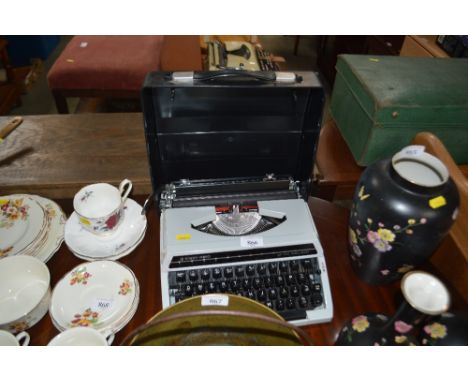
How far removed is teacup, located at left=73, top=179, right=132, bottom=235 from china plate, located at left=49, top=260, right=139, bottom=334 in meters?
0.09

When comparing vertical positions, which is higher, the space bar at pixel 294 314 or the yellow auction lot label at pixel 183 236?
the yellow auction lot label at pixel 183 236

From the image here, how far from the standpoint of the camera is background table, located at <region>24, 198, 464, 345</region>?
764 mm

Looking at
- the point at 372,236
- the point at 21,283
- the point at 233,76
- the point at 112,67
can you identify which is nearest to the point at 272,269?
the point at 372,236

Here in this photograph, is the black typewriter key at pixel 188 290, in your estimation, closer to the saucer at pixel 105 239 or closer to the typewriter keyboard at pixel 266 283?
the typewriter keyboard at pixel 266 283

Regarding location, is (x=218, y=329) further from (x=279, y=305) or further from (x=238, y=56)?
(x=238, y=56)

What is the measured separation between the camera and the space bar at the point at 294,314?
76 centimetres

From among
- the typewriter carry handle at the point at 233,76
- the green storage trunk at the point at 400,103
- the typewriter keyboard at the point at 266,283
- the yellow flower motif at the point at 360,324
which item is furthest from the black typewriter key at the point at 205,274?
the green storage trunk at the point at 400,103

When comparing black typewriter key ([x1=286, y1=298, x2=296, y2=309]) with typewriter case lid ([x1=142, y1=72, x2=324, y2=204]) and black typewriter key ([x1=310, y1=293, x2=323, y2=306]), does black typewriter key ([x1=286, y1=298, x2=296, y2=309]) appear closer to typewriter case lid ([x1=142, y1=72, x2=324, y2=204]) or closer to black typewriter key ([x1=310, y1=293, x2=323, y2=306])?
black typewriter key ([x1=310, y1=293, x2=323, y2=306])

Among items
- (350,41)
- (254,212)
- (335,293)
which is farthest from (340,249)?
(350,41)

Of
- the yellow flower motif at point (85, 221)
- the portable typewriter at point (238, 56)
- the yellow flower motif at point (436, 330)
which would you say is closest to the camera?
the yellow flower motif at point (436, 330)

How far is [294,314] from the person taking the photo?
2.51ft

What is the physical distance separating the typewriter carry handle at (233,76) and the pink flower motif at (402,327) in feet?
1.72

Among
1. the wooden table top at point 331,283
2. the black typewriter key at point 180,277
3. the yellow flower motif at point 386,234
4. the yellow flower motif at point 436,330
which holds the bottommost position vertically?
the wooden table top at point 331,283

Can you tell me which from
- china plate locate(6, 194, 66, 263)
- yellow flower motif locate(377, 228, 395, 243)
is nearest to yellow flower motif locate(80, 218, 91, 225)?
china plate locate(6, 194, 66, 263)
